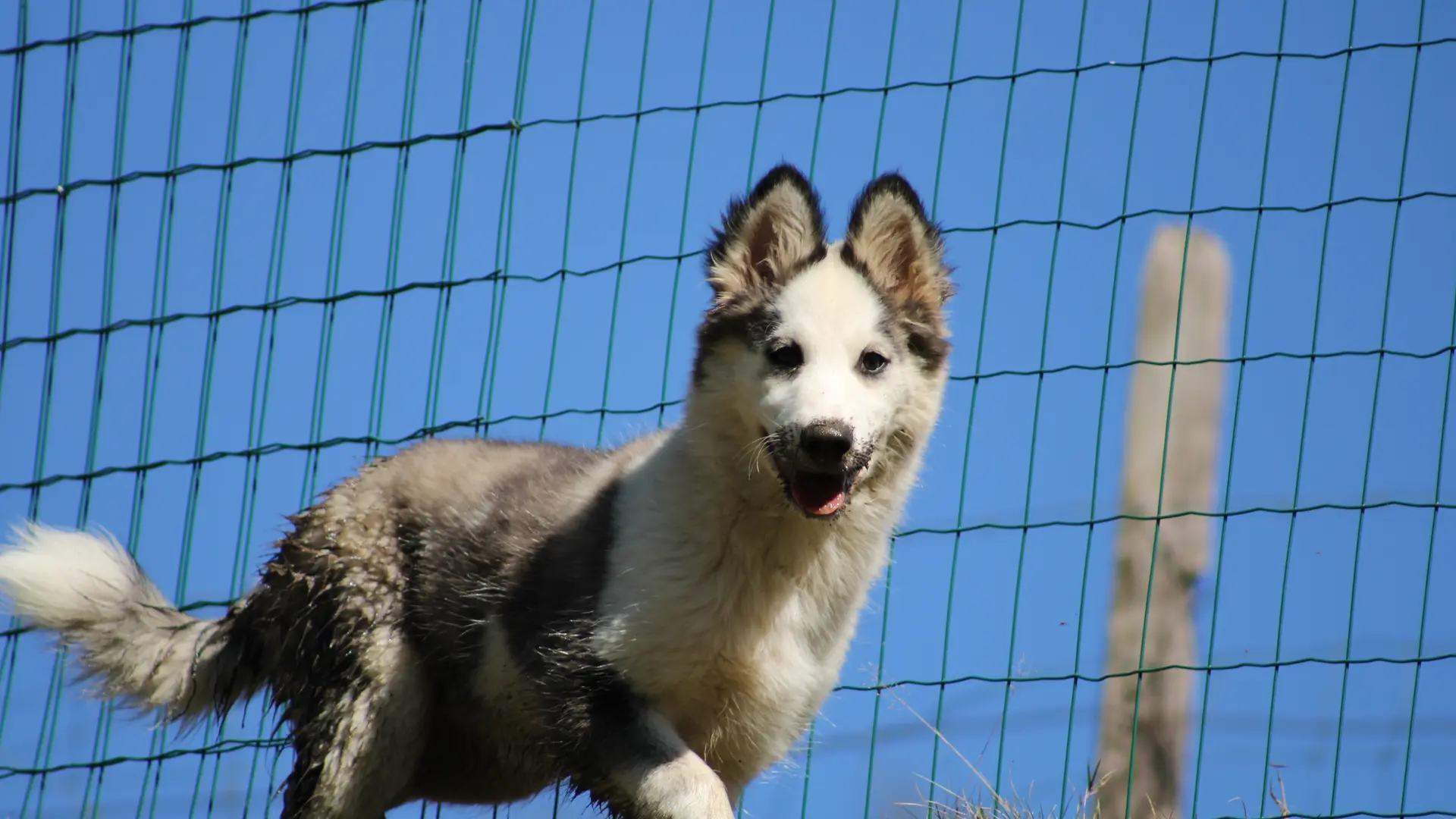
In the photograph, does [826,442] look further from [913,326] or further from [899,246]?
[899,246]

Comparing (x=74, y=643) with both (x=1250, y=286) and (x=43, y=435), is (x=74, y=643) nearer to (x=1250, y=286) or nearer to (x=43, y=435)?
(x=43, y=435)

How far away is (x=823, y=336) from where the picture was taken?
176 inches

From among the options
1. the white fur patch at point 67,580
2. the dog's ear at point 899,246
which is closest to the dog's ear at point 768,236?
the dog's ear at point 899,246

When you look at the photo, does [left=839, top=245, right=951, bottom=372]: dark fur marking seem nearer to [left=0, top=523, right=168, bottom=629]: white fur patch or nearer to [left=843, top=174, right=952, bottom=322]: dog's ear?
[left=843, top=174, right=952, bottom=322]: dog's ear

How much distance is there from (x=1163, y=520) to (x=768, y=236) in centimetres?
166

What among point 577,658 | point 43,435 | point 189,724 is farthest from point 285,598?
point 43,435

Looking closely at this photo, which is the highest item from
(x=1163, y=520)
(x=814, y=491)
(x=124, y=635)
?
(x=814, y=491)

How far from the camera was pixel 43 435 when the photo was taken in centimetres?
657

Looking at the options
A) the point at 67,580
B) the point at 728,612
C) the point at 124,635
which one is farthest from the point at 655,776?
the point at 67,580

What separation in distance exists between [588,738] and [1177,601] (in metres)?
2.10

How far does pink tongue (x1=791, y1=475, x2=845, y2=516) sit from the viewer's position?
4.36 meters

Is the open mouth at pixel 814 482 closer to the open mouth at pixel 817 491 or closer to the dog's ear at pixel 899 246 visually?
the open mouth at pixel 817 491

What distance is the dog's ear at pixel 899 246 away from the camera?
4820 mm

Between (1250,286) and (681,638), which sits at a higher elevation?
(1250,286)
